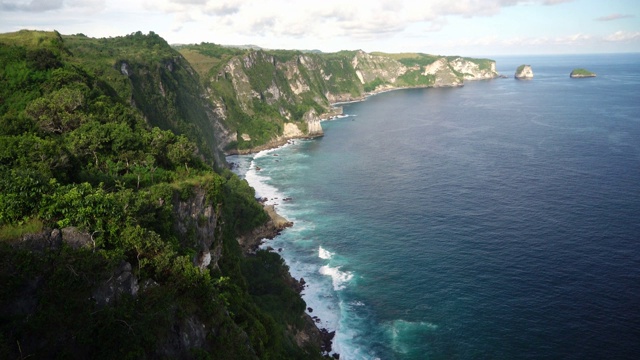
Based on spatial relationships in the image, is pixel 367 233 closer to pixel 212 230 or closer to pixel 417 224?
pixel 417 224

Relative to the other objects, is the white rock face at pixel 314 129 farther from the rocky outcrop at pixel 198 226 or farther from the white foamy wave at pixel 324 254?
the rocky outcrop at pixel 198 226

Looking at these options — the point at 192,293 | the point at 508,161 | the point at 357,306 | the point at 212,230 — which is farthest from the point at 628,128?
the point at 192,293

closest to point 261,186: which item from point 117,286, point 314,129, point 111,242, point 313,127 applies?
point 314,129

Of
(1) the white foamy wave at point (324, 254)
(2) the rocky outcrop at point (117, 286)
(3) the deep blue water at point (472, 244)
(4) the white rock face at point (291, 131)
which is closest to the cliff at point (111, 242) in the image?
(2) the rocky outcrop at point (117, 286)

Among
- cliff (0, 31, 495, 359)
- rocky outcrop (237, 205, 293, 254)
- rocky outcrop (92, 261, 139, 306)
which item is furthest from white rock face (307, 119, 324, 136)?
rocky outcrop (92, 261, 139, 306)

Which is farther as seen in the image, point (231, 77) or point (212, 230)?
point (231, 77)

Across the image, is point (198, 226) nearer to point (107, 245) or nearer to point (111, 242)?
point (111, 242)
